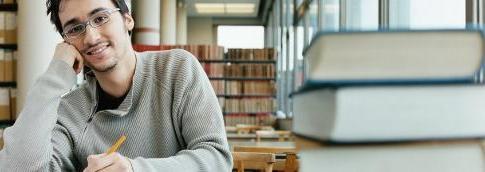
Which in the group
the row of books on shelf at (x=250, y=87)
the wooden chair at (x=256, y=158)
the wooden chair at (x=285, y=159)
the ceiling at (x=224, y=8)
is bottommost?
the row of books on shelf at (x=250, y=87)

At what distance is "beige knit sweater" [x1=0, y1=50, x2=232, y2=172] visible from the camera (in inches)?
47.2

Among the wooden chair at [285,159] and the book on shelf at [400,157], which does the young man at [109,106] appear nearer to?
the wooden chair at [285,159]

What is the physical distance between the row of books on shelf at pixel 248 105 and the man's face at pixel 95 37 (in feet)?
28.0

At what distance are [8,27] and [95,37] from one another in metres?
4.22

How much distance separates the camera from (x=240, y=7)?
15984 mm

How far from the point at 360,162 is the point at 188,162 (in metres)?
0.74

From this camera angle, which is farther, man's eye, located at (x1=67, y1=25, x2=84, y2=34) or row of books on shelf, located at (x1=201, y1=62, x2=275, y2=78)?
row of books on shelf, located at (x1=201, y1=62, x2=275, y2=78)

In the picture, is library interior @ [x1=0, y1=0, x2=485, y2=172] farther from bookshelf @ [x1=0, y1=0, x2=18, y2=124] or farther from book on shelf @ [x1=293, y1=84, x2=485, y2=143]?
bookshelf @ [x1=0, y1=0, x2=18, y2=124]

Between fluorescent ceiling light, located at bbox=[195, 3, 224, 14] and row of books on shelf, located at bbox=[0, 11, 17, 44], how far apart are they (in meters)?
10.5

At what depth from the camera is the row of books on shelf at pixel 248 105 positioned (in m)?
9.85

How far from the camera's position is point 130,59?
1.35 m

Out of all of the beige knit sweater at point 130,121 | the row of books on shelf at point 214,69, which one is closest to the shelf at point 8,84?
the beige knit sweater at point 130,121

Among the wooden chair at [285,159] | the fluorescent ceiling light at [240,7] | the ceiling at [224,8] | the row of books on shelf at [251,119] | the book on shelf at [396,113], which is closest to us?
the book on shelf at [396,113]

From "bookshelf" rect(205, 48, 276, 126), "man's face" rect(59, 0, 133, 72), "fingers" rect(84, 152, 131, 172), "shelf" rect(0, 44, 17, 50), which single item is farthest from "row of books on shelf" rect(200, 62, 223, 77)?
"fingers" rect(84, 152, 131, 172)
